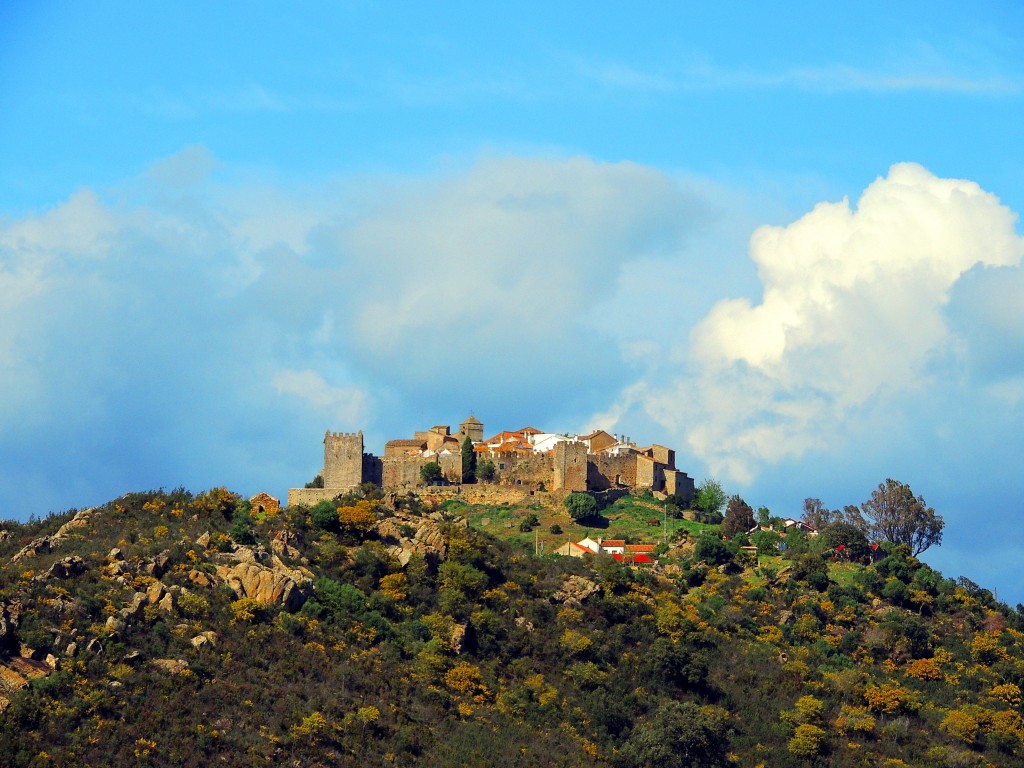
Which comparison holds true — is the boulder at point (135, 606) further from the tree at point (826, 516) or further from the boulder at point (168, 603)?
the tree at point (826, 516)

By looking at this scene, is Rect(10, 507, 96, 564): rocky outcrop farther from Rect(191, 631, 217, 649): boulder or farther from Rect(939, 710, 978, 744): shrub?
Rect(939, 710, 978, 744): shrub

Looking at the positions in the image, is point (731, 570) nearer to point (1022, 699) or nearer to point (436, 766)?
point (1022, 699)

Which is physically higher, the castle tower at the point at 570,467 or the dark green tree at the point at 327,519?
the castle tower at the point at 570,467

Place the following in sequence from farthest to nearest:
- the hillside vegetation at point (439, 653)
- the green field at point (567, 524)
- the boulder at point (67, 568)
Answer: the green field at point (567, 524), the boulder at point (67, 568), the hillside vegetation at point (439, 653)

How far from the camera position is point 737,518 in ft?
378

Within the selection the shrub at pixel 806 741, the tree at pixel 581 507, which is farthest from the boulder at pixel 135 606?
the tree at pixel 581 507

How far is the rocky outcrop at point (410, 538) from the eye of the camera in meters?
86.2

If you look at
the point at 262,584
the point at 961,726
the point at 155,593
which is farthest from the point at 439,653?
the point at 961,726

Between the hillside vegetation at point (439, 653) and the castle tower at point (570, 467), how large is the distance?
19239mm

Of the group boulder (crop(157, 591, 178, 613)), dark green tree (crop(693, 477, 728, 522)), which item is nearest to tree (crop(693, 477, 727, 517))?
dark green tree (crop(693, 477, 728, 522))

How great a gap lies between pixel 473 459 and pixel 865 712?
44.6m

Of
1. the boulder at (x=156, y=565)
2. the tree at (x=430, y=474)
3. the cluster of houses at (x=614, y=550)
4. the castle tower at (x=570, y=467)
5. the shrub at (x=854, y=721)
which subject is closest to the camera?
the boulder at (x=156, y=565)

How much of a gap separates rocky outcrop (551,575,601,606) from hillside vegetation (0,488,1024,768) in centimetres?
20

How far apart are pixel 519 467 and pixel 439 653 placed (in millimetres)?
44987
